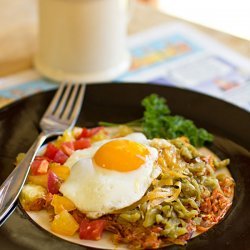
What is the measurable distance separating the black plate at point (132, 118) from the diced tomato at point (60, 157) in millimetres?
153

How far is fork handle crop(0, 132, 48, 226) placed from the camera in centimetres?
162

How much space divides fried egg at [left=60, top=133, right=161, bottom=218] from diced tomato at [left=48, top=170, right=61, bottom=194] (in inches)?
1.1

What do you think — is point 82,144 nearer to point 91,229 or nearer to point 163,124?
point 163,124

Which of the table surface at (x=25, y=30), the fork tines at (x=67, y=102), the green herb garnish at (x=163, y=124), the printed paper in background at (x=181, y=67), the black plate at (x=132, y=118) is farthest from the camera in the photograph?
the table surface at (x=25, y=30)

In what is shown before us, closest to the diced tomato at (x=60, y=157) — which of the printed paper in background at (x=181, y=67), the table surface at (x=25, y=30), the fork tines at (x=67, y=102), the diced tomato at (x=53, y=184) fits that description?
the diced tomato at (x=53, y=184)

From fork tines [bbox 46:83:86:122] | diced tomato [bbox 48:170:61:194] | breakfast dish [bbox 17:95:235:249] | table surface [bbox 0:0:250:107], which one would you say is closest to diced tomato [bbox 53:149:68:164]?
breakfast dish [bbox 17:95:235:249]

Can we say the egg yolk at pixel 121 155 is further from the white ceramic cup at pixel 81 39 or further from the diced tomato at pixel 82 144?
the white ceramic cup at pixel 81 39

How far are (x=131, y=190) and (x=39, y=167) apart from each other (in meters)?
0.37

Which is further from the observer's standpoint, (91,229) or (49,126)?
(49,126)

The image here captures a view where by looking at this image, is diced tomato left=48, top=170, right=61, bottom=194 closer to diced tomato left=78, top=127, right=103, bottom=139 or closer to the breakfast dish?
the breakfast dish

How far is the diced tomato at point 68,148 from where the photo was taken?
6.35ft

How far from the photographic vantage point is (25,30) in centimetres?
321

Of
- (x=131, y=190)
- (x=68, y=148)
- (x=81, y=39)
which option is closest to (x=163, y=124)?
(x=68, y=148)

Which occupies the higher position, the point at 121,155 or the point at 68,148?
the point at 121,155
